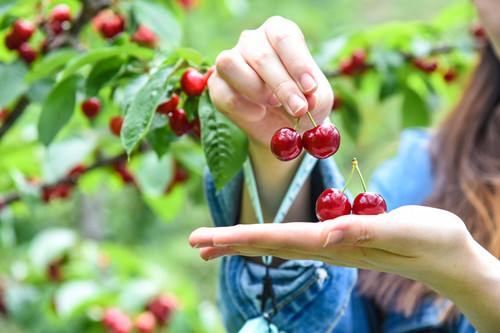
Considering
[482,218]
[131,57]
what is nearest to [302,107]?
[131,57]

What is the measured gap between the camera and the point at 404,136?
1.45 m

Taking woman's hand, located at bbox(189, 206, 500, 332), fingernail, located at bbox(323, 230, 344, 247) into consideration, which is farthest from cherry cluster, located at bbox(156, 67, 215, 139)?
fingernail, located at bbox(323, 230, 344, 247)

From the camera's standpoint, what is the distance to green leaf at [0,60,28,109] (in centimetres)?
95

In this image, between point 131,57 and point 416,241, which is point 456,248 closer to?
point 416,241

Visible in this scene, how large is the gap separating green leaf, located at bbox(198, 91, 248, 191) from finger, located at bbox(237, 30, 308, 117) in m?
0.10

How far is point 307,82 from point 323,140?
0.07 m

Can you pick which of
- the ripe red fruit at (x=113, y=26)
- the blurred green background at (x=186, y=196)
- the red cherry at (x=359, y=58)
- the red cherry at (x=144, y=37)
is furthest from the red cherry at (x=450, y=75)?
the blurred green background at (x=186, y=196)

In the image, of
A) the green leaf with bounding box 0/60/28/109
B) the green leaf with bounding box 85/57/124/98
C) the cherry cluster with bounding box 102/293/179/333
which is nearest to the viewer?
the green leaf with bounding box 85/57/124/98

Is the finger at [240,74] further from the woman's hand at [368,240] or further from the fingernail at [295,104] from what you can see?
the woman's hand at [368,240]

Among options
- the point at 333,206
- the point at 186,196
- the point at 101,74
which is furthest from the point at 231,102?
the point at 186,196

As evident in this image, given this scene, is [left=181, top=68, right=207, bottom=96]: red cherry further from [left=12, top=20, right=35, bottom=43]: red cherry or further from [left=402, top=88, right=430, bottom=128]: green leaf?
[left=402, top=88, right=430, bottom=128]: green leaf

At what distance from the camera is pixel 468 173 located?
124 cm

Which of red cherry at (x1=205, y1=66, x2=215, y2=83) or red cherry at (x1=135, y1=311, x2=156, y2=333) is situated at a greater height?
red cherry at (x1=205, y1=66, x2=215, y2=83)

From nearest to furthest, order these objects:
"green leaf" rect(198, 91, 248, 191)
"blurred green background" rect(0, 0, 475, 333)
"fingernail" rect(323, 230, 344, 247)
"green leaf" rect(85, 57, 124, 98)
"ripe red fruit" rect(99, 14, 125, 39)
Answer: "fingernail" rect(323, 230, 344, 247)
"green leaf" rect(198, 91, 248, 191)
"green leaf" rect(85, 57, 124, 98)
"ripe red fruit" rect(99, 14, 125, 39)
"blurred green background" rect(0, 0, 475, 333)
